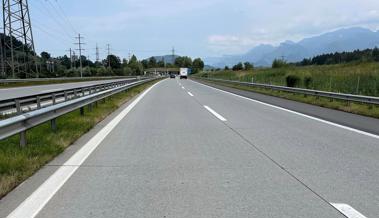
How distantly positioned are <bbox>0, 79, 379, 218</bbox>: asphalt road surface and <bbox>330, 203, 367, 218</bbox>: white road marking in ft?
0.04

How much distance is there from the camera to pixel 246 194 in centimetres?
507

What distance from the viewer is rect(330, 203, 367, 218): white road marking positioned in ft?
14.1

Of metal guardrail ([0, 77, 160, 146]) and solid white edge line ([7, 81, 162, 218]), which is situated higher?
metal guardrail ([0, 77, 160, 146])

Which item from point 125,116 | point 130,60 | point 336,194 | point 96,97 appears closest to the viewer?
point 336,194

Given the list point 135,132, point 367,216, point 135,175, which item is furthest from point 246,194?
point 135,132

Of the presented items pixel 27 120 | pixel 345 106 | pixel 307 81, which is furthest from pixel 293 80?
pixel 27 120

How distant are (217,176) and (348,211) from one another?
6.71 ft

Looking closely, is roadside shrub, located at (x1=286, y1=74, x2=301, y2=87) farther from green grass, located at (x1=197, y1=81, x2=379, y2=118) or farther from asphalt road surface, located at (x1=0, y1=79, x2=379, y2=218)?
asphalt road surface, located at (x1=0, y1=79, x2=379, y2=218)

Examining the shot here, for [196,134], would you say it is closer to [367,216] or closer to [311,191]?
[311,191]

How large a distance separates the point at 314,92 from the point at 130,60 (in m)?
181

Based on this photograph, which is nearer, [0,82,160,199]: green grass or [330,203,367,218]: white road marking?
[330,203,367,218]: white road marking

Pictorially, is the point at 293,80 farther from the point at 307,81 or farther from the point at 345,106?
the point at 345,106

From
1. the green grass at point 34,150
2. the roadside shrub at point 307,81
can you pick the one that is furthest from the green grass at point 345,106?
the green grass at point 34,150

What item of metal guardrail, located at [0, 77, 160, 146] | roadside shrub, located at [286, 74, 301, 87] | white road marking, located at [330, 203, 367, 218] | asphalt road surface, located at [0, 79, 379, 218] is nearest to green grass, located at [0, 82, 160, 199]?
metal guardrail, located at [0, 77, 160, 146]
